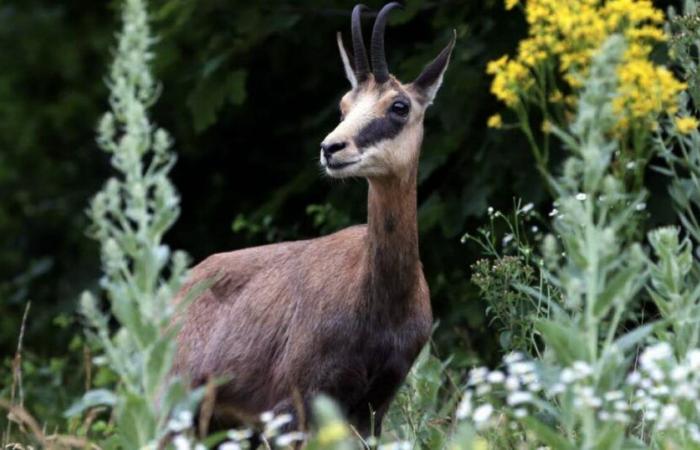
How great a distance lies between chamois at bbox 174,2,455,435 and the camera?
6.93 meters

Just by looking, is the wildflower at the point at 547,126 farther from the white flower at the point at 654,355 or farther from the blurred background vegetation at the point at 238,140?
the blurred background vegetation at the point at 238,140

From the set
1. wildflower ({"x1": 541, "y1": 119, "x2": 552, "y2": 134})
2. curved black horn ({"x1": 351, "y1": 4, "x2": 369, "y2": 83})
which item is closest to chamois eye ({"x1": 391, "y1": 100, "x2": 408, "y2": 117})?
curved black horn ({"x1": 351, "y1": 4, "x2": 369, "y2": 83})

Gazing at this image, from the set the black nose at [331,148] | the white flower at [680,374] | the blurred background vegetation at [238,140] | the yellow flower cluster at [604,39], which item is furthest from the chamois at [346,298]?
the white flower at [680,374]

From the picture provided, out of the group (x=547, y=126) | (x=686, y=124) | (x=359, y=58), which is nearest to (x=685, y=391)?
(x=547, y=126)

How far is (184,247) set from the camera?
11.2m

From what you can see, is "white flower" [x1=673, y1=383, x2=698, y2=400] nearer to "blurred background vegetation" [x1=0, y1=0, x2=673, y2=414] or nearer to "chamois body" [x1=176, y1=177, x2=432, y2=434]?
"chamois body" [x1=176, y1=177, x2=432, y2=434]

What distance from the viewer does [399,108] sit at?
731 centimetres

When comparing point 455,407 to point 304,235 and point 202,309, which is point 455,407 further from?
point 304,235

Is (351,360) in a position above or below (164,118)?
below

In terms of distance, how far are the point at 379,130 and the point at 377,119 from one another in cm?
8

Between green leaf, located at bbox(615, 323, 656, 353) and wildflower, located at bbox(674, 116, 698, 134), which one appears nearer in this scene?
green leaf, located at bbox(615, 323, 656, 353)

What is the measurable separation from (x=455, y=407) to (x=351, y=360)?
103cm

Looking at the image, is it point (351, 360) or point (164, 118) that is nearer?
point (351, 360)

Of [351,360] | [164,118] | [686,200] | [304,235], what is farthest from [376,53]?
[164,118]
